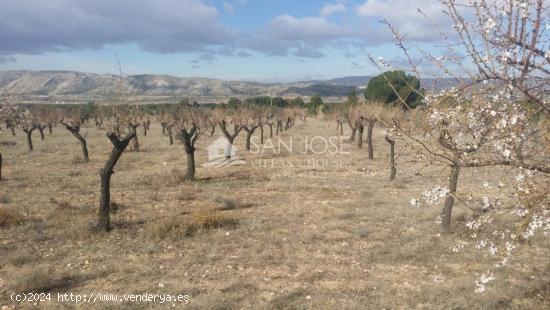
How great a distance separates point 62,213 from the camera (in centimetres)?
1316

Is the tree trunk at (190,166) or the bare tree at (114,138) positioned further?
the tree trunk at (190,166)

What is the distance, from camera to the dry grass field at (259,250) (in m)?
7.81

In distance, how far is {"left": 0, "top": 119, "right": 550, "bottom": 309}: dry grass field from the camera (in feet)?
25.6

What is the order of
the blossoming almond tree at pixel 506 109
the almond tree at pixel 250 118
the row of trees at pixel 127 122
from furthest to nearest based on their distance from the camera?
the almond tree at pixel 250 118
the row of trees at pixel 127 122
the blossoming almond tree at pixel 506 109

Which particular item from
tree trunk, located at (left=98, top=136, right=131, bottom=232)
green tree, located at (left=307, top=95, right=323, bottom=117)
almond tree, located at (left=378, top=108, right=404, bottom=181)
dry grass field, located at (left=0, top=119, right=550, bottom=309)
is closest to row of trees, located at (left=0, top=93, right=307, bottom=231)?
tree trunk, located at (left=98, top=136, right=131, bottom=232)

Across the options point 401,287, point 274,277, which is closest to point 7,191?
point 274,277

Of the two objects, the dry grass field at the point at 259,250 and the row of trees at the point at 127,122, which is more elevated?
the row of trees at the point at 127,122

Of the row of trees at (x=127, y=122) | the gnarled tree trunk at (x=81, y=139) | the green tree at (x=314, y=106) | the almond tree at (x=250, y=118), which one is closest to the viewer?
the row of trees at (x=127, y=122)

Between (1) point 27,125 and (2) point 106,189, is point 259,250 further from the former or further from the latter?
(1) point 27,125

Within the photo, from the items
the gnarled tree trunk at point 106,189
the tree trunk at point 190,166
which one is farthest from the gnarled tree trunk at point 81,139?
the gnarled tree trunk at point 106,189

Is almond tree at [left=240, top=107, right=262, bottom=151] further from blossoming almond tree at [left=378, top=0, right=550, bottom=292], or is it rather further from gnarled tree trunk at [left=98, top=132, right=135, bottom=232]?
blossoming almond tree at [left=378, top=0, right=550, bottom=292]

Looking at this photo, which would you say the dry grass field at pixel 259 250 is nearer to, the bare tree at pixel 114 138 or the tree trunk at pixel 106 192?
the tree trunk at pixel 106 192

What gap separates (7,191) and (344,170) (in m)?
16.8

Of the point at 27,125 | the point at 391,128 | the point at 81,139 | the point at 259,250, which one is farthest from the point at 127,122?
the point at 27,125
